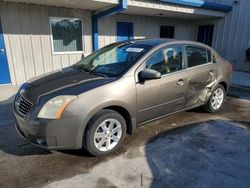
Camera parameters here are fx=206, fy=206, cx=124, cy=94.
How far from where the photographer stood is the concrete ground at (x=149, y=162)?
2.46 meters

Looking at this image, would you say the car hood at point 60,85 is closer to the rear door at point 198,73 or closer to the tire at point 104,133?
the tire at point 104,133

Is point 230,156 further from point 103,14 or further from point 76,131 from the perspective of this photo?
point 103,14

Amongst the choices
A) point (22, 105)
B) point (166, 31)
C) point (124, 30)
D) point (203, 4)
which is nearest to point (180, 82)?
point (22, 105)

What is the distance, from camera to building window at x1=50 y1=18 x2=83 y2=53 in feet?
24.0

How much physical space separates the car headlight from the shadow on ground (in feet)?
4.45

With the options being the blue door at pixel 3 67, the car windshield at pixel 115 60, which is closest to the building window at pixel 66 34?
the blue door at pixel 3 67

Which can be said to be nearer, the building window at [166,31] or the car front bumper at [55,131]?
the car front bumper at [55,131]

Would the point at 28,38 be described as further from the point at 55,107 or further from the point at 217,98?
the point at 217,98

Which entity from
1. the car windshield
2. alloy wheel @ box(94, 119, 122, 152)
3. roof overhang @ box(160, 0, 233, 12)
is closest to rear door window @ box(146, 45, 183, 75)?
the car windshield

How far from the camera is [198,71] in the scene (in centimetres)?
388

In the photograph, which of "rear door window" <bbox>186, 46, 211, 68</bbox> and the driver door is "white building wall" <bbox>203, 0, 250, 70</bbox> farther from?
the driver door

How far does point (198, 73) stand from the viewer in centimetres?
387

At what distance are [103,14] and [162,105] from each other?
5336 millimetres

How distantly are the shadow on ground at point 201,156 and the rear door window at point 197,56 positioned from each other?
1206 mm
